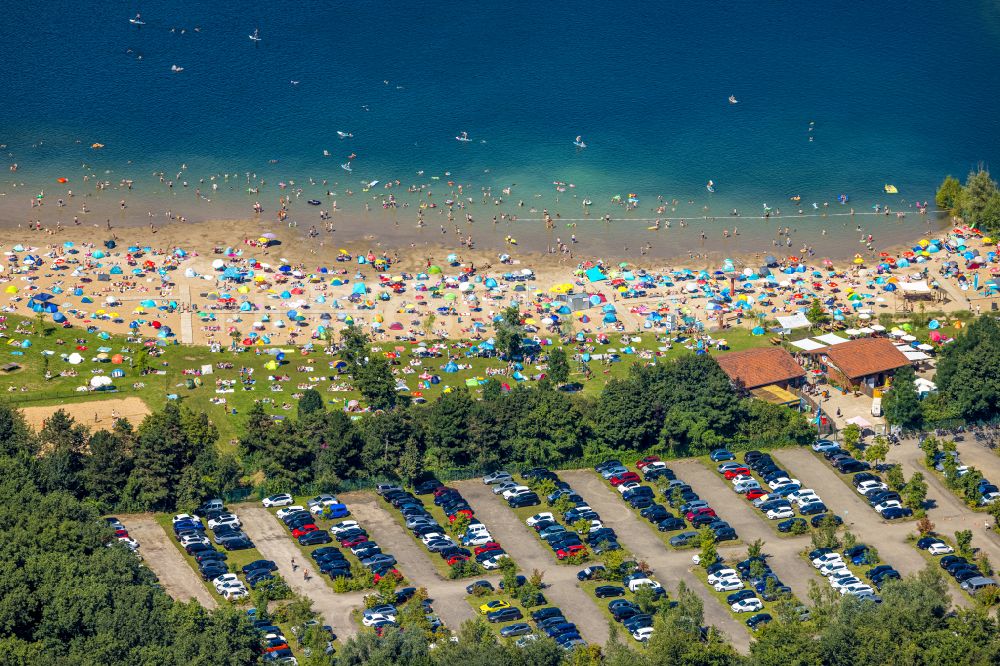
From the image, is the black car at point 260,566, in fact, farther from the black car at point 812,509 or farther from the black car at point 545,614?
the black car at point 812,509

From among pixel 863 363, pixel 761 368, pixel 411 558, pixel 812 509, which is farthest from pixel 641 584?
pixel 863 363

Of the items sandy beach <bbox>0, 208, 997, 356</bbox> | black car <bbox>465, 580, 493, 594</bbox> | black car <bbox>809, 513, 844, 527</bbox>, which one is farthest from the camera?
sandy beach <bbox>0, 208, 997, 356</bbox>

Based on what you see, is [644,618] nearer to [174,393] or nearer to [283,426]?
[283,426]

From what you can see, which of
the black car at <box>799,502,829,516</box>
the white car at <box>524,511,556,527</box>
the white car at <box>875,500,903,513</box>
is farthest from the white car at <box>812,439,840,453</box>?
the white car at <box>524,511,556,527</box>

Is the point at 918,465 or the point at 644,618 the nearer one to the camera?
the point at 644,618

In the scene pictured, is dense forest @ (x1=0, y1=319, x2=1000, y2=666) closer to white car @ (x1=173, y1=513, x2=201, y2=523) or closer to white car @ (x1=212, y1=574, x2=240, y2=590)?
white car @ (x1=173, y1=513, x2=201, y2=523)

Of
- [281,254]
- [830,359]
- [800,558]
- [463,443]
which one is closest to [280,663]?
[463,443]
